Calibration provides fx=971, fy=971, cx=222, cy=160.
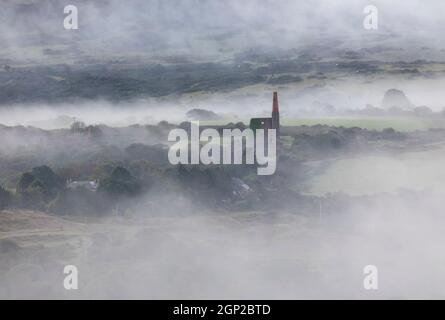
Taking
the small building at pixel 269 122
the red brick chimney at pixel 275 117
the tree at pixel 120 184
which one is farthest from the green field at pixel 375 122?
the tree at pixel 120 184

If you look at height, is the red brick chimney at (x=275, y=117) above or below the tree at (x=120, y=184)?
above

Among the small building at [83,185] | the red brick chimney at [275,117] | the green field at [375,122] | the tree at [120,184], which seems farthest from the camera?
the green field at [375,122]

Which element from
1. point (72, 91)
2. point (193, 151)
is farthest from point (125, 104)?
point (193, 151)

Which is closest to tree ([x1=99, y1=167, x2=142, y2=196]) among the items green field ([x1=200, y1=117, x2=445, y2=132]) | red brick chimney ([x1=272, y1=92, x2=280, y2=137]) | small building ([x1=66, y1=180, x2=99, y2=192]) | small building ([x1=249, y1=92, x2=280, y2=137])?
small building ([x1=66, y1=180, x2=99, y2=192])

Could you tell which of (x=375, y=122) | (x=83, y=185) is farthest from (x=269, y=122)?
(x=83, y=185)

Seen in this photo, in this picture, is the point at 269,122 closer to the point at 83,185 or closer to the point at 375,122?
the point at 375,122

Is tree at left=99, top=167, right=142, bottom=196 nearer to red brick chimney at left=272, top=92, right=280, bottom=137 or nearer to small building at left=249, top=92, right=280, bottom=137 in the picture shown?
small building at left=249, top=92, right=280, bottom=137

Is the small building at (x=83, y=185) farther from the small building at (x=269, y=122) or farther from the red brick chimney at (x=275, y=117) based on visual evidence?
the red brick chimney at (x=275, y=117)
